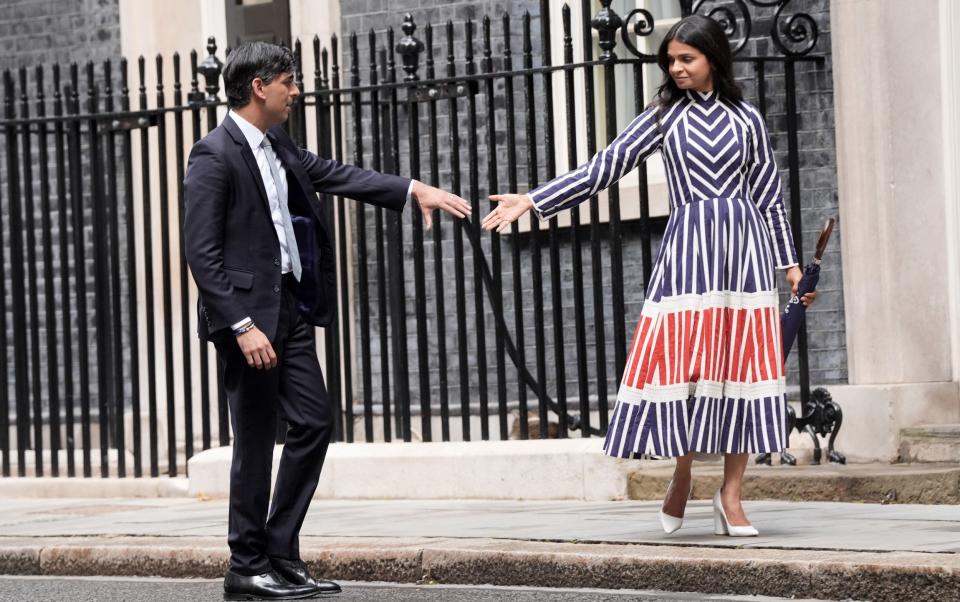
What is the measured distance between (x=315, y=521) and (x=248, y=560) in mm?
2066

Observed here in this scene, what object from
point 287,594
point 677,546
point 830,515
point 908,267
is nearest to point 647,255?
point 908,267

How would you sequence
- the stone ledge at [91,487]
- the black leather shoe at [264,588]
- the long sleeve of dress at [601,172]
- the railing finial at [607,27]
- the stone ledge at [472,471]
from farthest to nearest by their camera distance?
the stone ledge at [91,487] → the railing finial at [607,27] → the stone ledge at [472,471] → the long sleeve of dress at [601,172] → the black leather shoe at [264,588]

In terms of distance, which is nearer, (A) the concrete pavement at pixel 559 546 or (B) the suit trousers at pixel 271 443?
(A) the concrete pavement at pixel 559 546

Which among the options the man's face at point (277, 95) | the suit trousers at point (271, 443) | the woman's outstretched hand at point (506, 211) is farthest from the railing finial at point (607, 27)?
the suit trousers at point (271, 443)

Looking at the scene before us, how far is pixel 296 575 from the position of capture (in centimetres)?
608

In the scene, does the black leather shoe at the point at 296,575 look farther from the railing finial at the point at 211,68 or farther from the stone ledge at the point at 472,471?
the railing finial at the point at 211,68

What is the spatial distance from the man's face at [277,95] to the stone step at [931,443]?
364 centimetres

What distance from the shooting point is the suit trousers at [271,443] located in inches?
238

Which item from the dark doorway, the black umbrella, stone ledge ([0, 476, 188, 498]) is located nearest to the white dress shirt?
the black umbrella

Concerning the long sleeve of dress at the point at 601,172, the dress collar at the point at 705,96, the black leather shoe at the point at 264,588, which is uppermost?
the dress collar at the point at 705,96

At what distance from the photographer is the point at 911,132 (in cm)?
877

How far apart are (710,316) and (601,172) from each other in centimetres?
64

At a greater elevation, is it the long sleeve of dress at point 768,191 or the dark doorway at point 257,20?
the dark doorway at point 257,20

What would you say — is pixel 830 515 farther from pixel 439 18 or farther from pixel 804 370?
pixel 439 18
